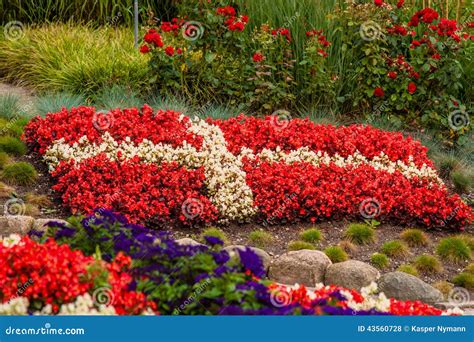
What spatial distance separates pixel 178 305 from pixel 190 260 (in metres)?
0.27

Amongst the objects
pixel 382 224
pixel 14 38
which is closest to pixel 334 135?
pixel 382 224

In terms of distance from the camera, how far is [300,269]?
647 centimetres

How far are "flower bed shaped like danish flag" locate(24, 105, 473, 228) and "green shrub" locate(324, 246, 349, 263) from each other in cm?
75

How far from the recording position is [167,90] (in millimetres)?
10484

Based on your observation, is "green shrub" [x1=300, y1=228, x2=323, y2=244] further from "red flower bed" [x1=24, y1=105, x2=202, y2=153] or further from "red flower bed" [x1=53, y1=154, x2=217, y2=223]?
"red flower bed" [x1=24, y1=105, x2=202, y2=153]

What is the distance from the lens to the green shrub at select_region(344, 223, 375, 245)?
289 inches

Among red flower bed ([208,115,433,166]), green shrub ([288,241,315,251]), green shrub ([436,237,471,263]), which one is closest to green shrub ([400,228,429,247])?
green shrub ([436,237,471,263])

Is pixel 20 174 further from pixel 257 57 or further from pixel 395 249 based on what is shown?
pixel 395 249

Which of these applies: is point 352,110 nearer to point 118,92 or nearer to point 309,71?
point 309,71

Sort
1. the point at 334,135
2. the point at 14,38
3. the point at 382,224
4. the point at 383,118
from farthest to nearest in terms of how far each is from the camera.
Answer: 1. the point at 14,38
2. the point at 383,118
3. the point at 334,135
4. the point at 382,224

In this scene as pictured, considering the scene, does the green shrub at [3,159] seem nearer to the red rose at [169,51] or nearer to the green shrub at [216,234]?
the green shrub at [216,234]

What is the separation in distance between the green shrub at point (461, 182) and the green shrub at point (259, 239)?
8.59 ft

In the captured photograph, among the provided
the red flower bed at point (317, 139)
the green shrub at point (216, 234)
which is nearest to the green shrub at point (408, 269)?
the green shrub at point (216, 234)

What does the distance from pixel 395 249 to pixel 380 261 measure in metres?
Answer: 0.29
